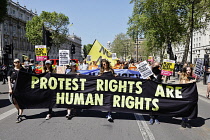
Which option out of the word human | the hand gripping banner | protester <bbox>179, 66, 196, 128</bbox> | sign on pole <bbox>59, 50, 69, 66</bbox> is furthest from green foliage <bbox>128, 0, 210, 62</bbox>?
the word human

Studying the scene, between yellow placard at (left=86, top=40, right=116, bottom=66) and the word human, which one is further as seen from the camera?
yellow placard at (left=86, top=40, right=116, bottom=66)

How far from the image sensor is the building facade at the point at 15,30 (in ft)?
155

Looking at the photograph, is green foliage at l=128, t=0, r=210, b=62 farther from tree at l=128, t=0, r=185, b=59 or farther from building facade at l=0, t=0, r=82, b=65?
building facade at l=0, t=0, r=82, b=65

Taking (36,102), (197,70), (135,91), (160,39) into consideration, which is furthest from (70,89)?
(160,39)

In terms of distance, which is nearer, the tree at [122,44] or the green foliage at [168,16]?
the green foliage at [168,16]

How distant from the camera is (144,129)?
5.02m

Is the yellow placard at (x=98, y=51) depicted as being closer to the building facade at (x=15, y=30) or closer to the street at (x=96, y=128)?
the street at (x=96, y=128)

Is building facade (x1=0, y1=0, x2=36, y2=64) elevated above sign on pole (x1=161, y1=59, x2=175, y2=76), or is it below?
above

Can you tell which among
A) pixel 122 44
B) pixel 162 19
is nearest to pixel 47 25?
pixel 122 44

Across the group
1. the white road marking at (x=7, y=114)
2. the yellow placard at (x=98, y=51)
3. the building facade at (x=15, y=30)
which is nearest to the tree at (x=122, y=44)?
the building facade at (x=15, y=30)

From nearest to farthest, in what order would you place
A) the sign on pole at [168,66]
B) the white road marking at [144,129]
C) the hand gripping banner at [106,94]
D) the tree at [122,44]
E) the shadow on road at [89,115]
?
1. the white road marking at [144,129]
2. the hand gripping banner at [106,94]
3. the shadow on road at [89,115]
4. the sign on pole at [168,66]
5. the tree at [122,44]

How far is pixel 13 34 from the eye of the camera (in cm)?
5181

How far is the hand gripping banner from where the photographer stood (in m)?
5.40

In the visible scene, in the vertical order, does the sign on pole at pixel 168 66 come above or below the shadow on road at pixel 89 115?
above
